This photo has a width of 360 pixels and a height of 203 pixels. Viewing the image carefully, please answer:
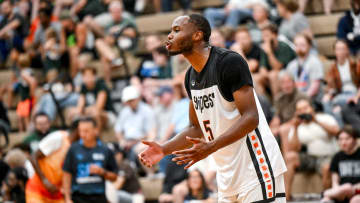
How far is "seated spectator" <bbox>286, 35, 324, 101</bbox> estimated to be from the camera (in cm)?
1027

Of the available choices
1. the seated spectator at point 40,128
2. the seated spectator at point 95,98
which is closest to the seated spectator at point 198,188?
the seated spectator at point 40,128

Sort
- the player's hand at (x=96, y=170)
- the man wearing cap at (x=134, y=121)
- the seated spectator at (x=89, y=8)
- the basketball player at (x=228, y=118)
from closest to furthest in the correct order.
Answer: the basketball player at (x=228, y=118)
the player's hand at (x=96, y=170)
the man wearing cap at (x=134, y=121)
the seated spectator at (x=89, y=8)

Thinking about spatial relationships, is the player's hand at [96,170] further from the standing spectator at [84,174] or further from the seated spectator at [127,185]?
the seated spectator at [127,185]

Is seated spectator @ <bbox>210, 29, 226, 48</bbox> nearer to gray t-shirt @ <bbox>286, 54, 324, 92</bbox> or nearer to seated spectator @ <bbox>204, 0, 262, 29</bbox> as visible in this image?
seated spectator @ <bbox>204, 0, 262, 29</bbox>

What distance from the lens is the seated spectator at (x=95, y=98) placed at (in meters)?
12.0

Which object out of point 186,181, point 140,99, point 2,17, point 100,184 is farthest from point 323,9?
point 2,17

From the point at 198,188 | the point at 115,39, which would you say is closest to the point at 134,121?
the point at 115,39

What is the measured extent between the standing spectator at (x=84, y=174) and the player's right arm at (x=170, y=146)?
3.67 meters

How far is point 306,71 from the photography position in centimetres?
1037

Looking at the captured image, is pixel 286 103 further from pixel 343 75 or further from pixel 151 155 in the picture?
pixel 151 155

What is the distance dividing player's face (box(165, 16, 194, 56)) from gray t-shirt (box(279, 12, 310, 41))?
23.0 feet

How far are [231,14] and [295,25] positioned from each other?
150cm

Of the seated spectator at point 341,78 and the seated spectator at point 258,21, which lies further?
the seated spectator at point 258,21

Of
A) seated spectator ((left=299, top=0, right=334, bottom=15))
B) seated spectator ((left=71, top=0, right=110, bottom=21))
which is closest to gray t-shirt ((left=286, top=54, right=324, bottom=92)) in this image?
seated spectator ((left=299, top=0, right=334, bottom=15))
